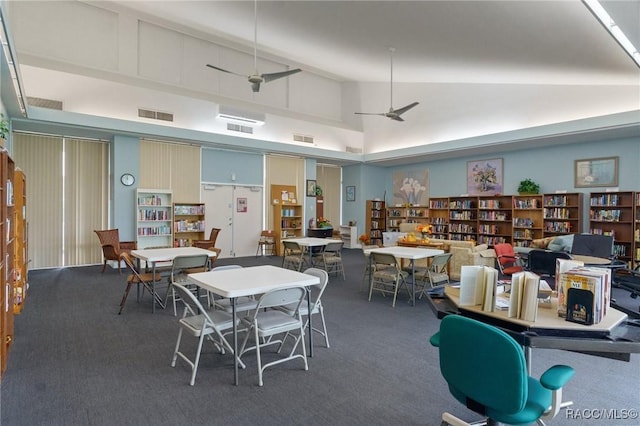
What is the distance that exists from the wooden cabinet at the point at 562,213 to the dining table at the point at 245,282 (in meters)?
7.63

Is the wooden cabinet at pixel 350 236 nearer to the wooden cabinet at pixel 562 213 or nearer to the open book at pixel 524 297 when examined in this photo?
the wooden cabinet at pixel 562 213

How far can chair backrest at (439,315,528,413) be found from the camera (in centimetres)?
154

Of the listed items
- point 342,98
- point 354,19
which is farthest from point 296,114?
point 354,19

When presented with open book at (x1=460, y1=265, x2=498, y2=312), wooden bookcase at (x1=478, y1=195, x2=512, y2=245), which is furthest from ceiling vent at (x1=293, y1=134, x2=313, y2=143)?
open book at (x1=460, y1=265, x2=498, y2=312)

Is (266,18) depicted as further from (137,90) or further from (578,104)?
(578,104)

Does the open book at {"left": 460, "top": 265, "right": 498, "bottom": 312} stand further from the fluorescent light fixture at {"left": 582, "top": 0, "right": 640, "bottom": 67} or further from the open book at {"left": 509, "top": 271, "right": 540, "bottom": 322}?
the fluorescent light fixture at {"left": 582, "top": 0, "right": 640, "bottom": 67}

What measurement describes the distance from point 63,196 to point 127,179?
147cm

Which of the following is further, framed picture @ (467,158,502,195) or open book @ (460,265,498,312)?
framed picture @ (467,158,502,195)

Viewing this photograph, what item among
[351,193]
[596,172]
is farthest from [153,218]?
[596,172]

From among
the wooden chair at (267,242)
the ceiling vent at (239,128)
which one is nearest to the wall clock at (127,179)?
the ceiling vent at (239,128)

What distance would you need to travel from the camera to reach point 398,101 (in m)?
11.0

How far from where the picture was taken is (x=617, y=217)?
25.0 feet

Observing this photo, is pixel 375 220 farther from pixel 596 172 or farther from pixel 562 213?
pixel 596 172

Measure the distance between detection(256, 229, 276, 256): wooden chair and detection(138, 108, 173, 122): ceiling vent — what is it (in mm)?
4041
